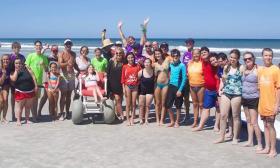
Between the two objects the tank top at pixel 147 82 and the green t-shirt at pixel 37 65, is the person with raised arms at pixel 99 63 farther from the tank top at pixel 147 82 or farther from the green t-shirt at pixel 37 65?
the tank top at pixel 147 82

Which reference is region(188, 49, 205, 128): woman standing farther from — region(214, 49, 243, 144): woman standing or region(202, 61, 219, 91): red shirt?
region(214, 49, 243, 144): woman standing

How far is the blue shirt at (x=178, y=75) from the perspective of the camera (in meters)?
8.48

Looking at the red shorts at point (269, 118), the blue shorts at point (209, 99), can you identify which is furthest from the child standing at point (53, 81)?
the red shorts at point (269, 118)

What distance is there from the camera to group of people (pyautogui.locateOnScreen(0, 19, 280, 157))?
7023mm

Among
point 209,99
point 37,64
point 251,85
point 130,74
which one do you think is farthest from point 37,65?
point 251,85

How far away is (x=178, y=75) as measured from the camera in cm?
851

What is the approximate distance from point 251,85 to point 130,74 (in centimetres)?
297

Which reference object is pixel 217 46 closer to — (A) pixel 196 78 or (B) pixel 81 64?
(B) pixel 81 64

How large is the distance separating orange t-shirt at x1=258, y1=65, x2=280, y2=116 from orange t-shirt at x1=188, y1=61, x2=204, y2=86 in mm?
1939

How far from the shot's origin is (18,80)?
8711mm

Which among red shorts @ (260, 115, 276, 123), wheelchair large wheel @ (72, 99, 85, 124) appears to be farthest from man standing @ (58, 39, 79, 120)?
red shorts @ (260, 115, 276, 123)

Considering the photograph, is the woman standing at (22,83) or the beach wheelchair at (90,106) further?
the beach wheelchair at (90,106)

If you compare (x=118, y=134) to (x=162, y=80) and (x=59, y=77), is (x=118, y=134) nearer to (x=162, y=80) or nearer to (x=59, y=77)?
(x=162, y=80)

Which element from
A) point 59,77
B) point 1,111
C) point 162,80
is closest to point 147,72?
point 162,80
